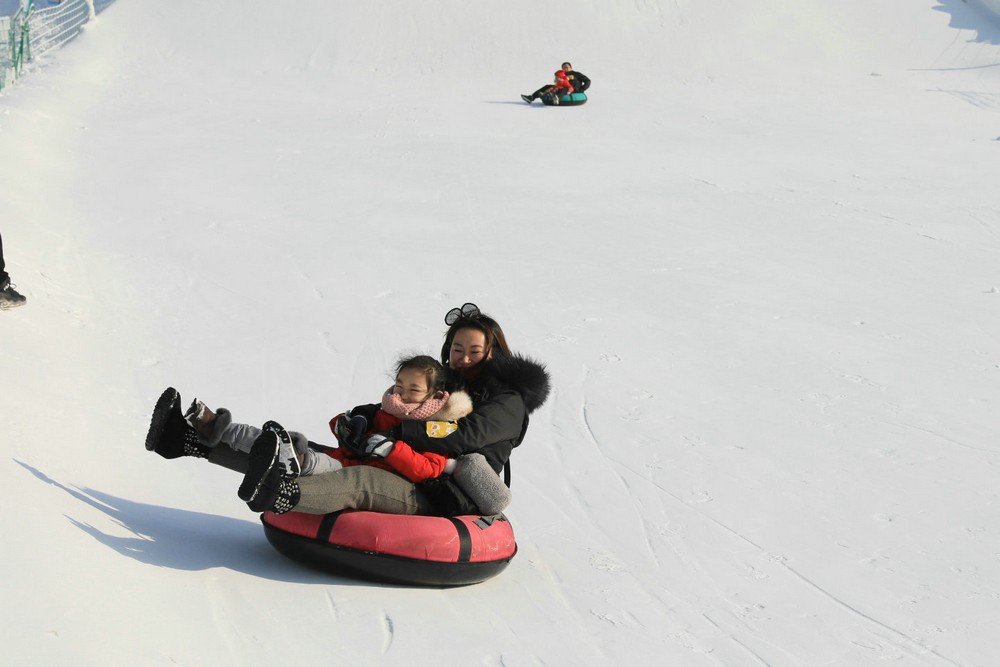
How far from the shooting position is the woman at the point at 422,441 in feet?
11.6

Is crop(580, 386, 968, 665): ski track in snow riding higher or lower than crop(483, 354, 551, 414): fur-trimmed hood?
lower

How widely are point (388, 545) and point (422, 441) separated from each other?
36 centimetres

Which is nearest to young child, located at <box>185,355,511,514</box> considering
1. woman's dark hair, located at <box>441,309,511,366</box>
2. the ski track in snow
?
woman's dark hair, located at <box>441,309,511,366</box>

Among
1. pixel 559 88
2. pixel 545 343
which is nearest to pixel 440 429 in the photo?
pixel 545 343

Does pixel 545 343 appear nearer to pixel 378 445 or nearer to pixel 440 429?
pixel 440 429

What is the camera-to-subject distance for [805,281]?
8.65 meters

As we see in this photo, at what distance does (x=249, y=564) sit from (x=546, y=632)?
102cm

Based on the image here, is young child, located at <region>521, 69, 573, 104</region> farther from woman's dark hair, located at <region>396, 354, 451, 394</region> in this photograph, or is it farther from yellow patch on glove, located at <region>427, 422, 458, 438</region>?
yellow patch on glove, located at <region>427, 422, 458, 438</region>

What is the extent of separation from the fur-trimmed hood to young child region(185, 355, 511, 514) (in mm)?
192

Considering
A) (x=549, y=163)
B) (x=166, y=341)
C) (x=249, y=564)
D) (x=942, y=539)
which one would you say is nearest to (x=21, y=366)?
(x=166, y=341)

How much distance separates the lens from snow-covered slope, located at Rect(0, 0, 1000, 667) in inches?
144

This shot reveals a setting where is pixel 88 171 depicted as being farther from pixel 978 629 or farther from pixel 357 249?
pixel 978 629

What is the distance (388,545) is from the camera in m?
3.69

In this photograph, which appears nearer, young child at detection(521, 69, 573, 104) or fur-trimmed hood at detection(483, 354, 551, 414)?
fur-trimmed hood at detection(483, 354, 551, 414)
